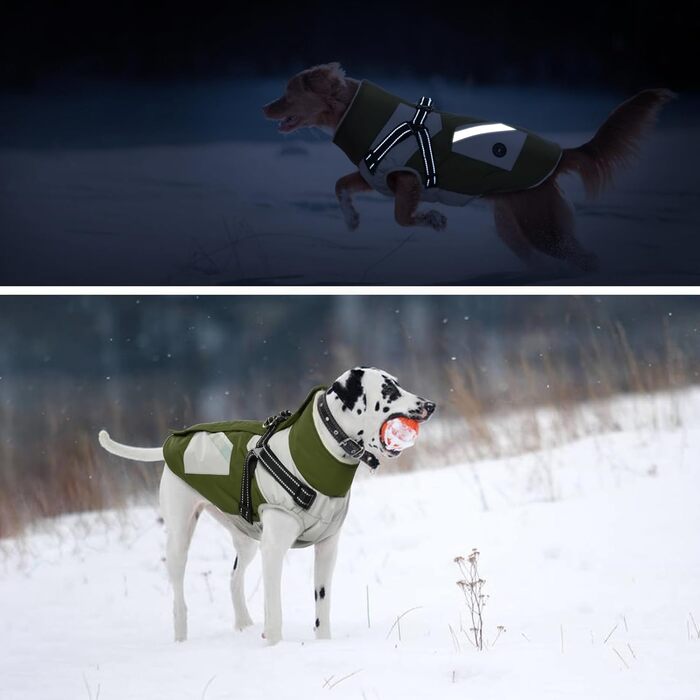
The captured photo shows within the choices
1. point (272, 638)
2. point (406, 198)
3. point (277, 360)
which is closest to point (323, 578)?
point (272, 638)

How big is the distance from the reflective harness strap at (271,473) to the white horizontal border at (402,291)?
1600mm

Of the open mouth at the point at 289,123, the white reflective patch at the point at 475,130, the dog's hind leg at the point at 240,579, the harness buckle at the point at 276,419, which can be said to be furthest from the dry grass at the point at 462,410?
the harness buckle at the point at 276,419

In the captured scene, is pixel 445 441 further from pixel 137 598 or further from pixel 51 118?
pixel 51 118

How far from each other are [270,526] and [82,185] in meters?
2.39

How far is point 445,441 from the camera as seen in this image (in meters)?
4.77

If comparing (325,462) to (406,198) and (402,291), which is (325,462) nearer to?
(406,198)

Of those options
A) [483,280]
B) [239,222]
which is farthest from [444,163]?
[239,222]

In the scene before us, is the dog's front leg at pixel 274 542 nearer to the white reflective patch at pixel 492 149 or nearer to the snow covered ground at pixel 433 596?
the snow covered ground at pixel 433 596

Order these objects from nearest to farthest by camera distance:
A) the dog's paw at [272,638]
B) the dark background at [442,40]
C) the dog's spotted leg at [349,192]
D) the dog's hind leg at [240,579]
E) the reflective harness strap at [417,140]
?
the dog's paw at [272,638], the dog's hind leg at [240,579], the reflective harness strap at [417,140], the dog's spotted leg at [349,192], the dark background at [442,40]

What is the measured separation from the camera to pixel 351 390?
3.15m

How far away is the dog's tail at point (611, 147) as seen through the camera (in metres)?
4.62

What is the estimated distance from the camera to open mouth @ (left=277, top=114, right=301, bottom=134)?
4699 mm

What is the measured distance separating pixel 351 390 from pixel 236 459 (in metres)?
0.37

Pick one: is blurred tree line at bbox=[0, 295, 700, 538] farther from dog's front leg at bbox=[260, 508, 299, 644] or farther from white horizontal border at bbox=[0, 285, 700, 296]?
dog's front leg at bbox=[260, 508, 299, 644]
